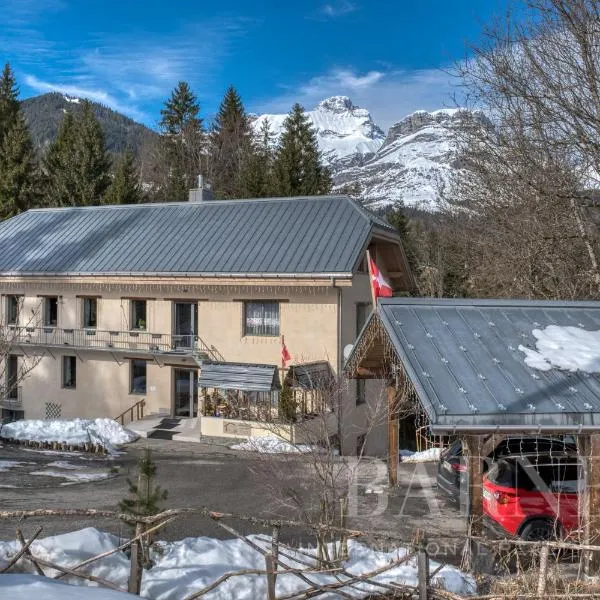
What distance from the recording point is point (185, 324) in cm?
2639

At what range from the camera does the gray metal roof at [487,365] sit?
25.2 feet

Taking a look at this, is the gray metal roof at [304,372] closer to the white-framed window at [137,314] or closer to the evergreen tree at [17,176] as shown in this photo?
the white-framed window at [137,314]

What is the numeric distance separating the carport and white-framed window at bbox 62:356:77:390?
21484 mm

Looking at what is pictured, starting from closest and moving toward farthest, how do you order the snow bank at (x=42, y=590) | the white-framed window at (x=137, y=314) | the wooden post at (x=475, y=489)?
the snow bank at (x=42, y=590) → the wooden post at (x=475, y=489) → the white-framed window at (x=137, y=314)

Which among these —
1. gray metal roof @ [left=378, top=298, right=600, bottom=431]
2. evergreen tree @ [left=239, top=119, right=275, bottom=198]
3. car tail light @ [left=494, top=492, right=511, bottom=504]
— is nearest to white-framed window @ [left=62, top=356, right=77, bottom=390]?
evergreen tree @ [left=239, top=119, right=275, bottom=198]

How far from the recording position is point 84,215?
3203 centimetres

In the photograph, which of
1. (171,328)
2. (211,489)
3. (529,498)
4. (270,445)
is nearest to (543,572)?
(529,498)

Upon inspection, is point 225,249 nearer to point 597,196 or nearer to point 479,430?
point 597,196

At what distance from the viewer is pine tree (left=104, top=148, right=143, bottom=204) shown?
151 ft

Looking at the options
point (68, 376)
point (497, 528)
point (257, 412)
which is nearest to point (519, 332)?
point (497, 528)

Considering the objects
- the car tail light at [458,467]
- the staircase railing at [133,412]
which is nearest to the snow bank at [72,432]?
the staircase railing at [133,412]

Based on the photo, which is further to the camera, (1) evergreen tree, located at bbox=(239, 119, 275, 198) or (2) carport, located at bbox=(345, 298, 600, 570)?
(1) evergreen tree, located at bbox=(239, 119, 275, 198)

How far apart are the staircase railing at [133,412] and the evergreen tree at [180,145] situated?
25078mm

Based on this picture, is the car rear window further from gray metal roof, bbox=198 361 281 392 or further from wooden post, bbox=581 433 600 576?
gray metal roof, bbox=198 361 281 392
